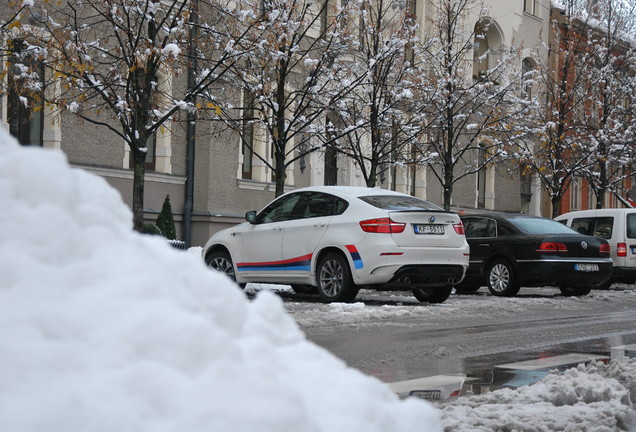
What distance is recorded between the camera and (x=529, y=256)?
16797mm

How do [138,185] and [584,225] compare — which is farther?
[584,225]

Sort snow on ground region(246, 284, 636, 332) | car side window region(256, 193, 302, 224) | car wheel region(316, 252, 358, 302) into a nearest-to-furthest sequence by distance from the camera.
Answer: snow on ground region(246, 284, 636, 332) → car wheel region(316, 252, 358, 302) → car side window region(256, 193, 302, 224)

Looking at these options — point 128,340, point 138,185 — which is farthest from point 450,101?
point 128,340

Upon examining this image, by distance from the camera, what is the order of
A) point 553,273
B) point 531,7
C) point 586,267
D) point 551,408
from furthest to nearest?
point 531,7 → point 586,267 → point 553,273 → point 551,408

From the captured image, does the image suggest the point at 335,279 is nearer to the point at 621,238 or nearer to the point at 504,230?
the point at 504,230

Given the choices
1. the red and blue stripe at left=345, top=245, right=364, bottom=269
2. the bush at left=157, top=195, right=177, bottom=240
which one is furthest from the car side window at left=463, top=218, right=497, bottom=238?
the bush at left=157, top=195, right=177, bottom=240

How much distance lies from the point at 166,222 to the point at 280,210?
9213mm

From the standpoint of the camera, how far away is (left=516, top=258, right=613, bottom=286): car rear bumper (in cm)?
1667

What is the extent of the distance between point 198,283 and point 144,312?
0.24 metres

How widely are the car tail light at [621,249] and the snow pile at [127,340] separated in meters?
19.2

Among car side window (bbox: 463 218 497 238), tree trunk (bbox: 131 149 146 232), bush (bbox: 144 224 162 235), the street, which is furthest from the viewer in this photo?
bush (bbox: 144 224 162 235)

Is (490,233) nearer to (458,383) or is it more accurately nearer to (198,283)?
(458,383)

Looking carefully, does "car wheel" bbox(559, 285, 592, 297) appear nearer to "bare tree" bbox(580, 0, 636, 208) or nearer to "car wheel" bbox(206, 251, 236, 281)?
"car wheel" bbox(206, 251, 236, 281)

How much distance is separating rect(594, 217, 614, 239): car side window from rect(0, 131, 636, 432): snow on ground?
19.3m
